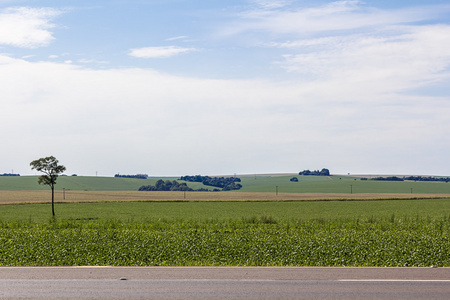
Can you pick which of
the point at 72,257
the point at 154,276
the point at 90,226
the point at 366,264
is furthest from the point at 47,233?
the point at 366,264

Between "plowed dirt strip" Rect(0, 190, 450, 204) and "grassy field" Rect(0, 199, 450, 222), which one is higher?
"grassy field" Rect(0, 199, 450, 222)

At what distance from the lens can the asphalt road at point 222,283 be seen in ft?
38.1

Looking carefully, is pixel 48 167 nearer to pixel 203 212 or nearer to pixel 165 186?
pixel 203 212

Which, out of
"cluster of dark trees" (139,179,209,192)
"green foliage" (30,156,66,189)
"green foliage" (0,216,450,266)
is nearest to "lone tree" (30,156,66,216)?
"green foliage" (30,156,66,189)

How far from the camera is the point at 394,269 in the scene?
1556 cm

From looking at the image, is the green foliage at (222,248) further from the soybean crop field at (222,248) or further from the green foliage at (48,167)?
the green foliage at (48,167)

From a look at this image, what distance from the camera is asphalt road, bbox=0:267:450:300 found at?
11.6 metres

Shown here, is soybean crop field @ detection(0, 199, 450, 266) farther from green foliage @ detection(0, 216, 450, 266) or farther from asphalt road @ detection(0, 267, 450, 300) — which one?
asphalt road @ detection(0, 267, 450, 300)

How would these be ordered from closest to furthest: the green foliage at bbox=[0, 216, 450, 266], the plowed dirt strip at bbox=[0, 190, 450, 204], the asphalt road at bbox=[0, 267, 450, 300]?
the asphalt road at bbox=[0, 267, 450, 300] → the green foliage at bbox=[0, 216, 450, 266] → the plowed dirt strip at bbox=[0, 190, 450, 204]

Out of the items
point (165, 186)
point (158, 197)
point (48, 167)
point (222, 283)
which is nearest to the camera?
point (222, 283)

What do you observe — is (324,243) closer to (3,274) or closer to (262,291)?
(262,291)

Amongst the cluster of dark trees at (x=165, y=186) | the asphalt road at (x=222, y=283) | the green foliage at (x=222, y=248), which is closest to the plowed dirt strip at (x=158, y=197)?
the cluster of dark trees at (x=165, y=186)

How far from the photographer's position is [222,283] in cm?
1277

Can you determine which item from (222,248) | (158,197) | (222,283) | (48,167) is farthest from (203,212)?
(158,197)
